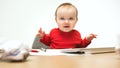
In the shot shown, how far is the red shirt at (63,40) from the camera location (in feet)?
4.97

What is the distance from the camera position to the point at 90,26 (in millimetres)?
2525

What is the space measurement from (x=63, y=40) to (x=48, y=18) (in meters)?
0.99

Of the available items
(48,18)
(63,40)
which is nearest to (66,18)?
(63,40)

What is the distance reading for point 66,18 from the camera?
156cm

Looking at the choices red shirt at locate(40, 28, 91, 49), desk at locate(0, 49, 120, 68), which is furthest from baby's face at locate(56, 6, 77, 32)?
desk at locate(0, 49, 120, 68)

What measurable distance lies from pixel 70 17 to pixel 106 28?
3.43 ft

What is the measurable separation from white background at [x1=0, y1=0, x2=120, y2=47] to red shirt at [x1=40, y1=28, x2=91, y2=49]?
2.80ft

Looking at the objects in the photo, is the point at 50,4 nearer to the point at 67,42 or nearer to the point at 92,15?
the point at 92,15

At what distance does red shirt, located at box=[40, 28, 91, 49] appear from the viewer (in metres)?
1.51

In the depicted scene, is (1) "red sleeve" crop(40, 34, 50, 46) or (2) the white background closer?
(1) "red sleeve" crop(40, 34, 50, 46)

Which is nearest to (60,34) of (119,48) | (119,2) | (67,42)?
(67,42)

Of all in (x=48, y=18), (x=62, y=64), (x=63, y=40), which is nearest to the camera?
(x=62, y=64)

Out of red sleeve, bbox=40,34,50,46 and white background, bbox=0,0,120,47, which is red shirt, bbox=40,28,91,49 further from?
white background, bbox=0,0,120,47

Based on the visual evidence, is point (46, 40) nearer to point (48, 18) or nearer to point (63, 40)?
point (63, 40)
